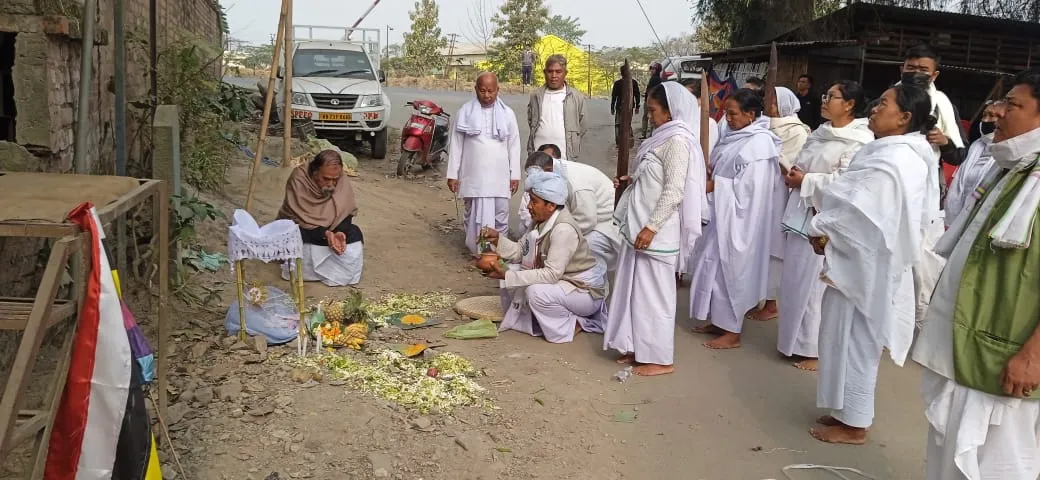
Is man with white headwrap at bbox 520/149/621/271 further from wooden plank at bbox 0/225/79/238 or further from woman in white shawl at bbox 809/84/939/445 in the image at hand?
wooden plank at bbox 0/225/79/238

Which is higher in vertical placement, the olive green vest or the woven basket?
the olive green vest

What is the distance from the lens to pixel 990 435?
104 inches

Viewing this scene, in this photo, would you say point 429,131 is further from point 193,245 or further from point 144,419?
point 144,419

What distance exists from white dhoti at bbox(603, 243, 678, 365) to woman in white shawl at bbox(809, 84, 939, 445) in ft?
3.26

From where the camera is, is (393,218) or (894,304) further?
(393,218)

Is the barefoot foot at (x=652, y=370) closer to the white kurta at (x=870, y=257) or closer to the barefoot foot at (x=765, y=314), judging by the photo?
the white kurta at (x=870, y=257)

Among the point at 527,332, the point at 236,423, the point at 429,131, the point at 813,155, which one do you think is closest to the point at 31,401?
the point at 236,423

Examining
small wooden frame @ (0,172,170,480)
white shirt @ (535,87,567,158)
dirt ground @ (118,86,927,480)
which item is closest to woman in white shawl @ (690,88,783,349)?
dirt ground @ (118,86,927,480)

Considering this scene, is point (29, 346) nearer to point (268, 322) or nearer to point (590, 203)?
point (268, 322)

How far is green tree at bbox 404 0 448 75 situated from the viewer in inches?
1470

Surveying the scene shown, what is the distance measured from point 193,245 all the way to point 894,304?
5.03 m

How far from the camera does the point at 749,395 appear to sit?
15.0 feet

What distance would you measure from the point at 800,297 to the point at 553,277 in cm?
149

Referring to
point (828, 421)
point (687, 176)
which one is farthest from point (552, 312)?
point (828, 421)
